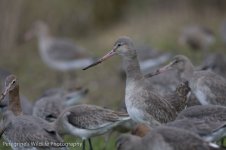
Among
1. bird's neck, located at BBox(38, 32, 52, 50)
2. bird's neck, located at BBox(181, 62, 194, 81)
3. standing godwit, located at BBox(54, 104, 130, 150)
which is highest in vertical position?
bird's neck, located at BBox(38, 32, 52, 50)

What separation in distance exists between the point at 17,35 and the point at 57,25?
57.2 inches

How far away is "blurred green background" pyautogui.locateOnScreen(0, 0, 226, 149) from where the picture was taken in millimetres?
21125

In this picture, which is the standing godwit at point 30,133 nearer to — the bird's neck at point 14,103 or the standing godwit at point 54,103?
the bird's neck at point 14,103

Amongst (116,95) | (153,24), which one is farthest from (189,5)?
(116,95)

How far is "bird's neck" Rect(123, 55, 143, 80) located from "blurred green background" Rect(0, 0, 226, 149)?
334 inches

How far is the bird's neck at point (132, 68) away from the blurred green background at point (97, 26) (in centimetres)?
847

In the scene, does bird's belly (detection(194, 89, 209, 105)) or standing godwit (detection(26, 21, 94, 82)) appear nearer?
bird's belly (detection(194, 89, 209, 105))

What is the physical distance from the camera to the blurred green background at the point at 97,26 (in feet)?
69.3

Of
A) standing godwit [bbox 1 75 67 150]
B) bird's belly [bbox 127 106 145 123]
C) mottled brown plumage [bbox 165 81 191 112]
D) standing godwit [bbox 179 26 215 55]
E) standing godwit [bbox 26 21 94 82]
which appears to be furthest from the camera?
standing godwit [bbox 179 26 215 55]

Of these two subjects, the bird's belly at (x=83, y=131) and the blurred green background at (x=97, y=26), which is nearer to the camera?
the bird's belly at (x=83, y=131)

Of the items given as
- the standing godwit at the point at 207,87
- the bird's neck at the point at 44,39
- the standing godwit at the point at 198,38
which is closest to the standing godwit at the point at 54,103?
the standing godwit at the point at 207,87

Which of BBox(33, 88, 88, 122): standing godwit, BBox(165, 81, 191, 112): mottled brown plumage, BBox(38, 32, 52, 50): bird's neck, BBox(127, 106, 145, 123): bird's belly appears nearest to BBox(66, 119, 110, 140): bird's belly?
BBox(127, 106, 145, 123): bird's belly

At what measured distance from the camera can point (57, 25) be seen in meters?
23.8

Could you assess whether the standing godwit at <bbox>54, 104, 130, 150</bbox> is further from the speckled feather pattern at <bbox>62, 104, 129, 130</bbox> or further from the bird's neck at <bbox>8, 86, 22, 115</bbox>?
the bird's neck at <bbox>8, 86, 22, 115</bbox>
